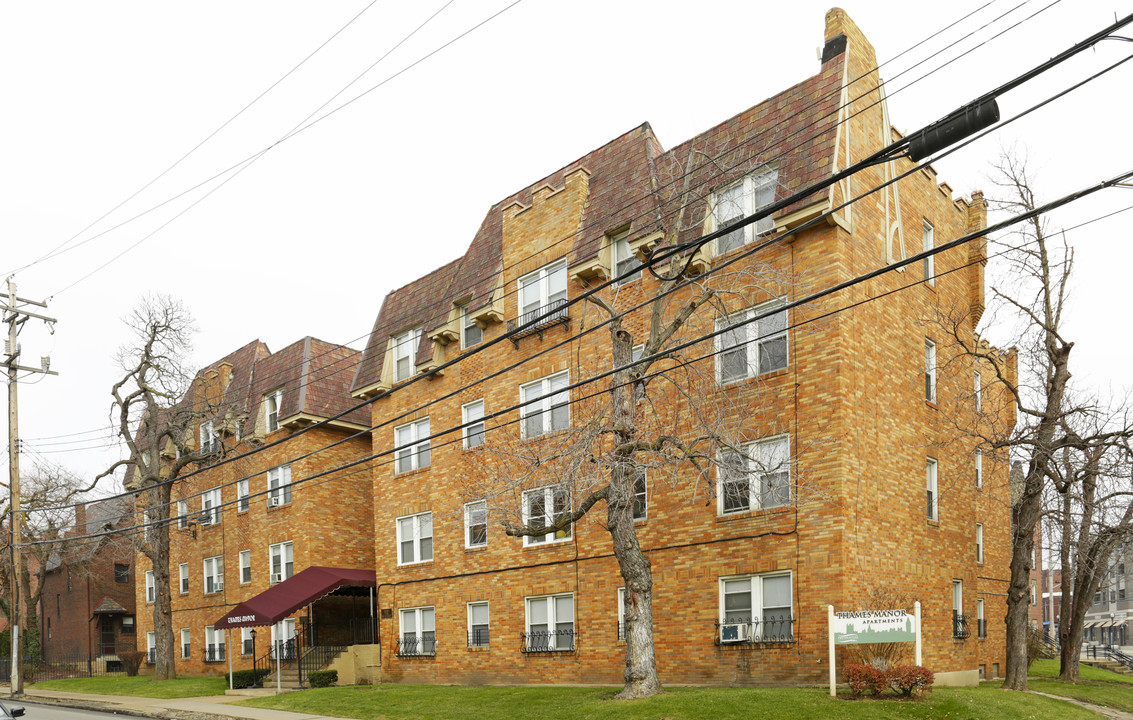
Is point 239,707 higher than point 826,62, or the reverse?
point 826,62

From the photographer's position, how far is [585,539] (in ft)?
77.5

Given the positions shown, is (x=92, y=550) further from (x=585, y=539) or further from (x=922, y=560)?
(x=922, y=560)

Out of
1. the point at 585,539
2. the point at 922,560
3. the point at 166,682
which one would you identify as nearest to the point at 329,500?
the point at 166,682

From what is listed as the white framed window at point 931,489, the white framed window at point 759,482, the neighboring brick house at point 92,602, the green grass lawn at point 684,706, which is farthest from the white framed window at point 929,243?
the neighboring brick house at point 92,602

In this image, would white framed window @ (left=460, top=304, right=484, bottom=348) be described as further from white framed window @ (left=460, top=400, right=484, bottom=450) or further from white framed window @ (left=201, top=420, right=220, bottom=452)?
white framed window @ (left=201, top=420, right=220, bottom=452)

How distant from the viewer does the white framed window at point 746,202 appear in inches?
831

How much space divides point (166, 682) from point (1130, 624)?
78266mm

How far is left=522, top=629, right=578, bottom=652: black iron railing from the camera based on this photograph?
77.6ft

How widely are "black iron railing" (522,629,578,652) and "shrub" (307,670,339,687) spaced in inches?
284

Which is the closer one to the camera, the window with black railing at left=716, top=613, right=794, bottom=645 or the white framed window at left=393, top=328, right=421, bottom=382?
the window with black railing at left=716, top=613, right=794, bottom=645

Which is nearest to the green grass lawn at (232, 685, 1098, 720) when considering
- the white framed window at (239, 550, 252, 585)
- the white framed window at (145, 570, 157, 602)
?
the white framed window at (239, 550, 252, 585)

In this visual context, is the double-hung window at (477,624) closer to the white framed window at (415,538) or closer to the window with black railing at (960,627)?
the white framed window at (415,538)

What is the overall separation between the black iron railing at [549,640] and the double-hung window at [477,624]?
1.87m

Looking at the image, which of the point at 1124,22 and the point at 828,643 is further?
the point at 828,643
